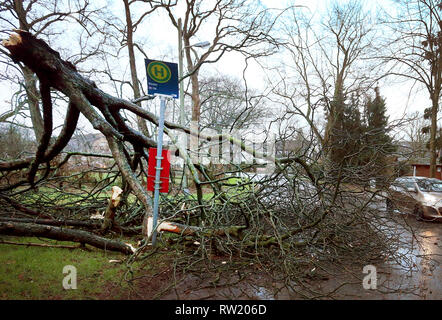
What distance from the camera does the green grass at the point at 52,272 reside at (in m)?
3.00

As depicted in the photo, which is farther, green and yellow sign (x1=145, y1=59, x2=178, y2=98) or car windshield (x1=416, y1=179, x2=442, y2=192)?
car windshield (x1=416, y1=179, x2=442, y2=192)

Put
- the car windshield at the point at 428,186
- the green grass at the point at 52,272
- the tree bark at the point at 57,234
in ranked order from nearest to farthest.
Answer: the green grass at the point at 52,272, the tree bark at the point at 57,234, the car windshield at the point at 428,186

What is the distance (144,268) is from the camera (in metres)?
3.87

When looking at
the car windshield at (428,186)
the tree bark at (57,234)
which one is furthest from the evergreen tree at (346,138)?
the car windshield at (428,186)

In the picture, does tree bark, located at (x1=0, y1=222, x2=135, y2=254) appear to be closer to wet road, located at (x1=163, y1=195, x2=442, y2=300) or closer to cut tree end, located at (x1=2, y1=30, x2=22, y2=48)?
wet road, located at (x1=163, y1=195, x2=442, y2=300)

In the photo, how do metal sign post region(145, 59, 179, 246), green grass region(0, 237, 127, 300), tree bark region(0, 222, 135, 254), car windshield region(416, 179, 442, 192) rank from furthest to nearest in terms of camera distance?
car windshield region(416, 179, 442, 192) < metal sign post region(145, 59, 179, 246) < tree bark region(0, 222, 135, 254) < green grass region(0, 237, 127, 300)

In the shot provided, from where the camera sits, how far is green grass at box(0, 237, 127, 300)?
300 centimetres

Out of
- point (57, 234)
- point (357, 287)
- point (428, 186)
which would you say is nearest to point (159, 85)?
point (57, 234)

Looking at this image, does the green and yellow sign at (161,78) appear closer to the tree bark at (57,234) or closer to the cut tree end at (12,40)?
the cut tree end at (12,40)

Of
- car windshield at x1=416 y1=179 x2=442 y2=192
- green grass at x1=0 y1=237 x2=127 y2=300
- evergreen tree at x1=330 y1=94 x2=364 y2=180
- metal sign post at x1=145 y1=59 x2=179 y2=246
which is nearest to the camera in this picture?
green grass at x1=0 y1=237 x2=127 y2=300

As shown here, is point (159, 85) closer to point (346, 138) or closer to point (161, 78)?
point (161, 78)

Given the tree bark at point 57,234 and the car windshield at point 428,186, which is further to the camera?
the car windshield at point 428,186

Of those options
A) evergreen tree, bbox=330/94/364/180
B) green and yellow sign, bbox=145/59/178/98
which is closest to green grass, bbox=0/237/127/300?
green and yellow sign, bbox=145/59/178/98
